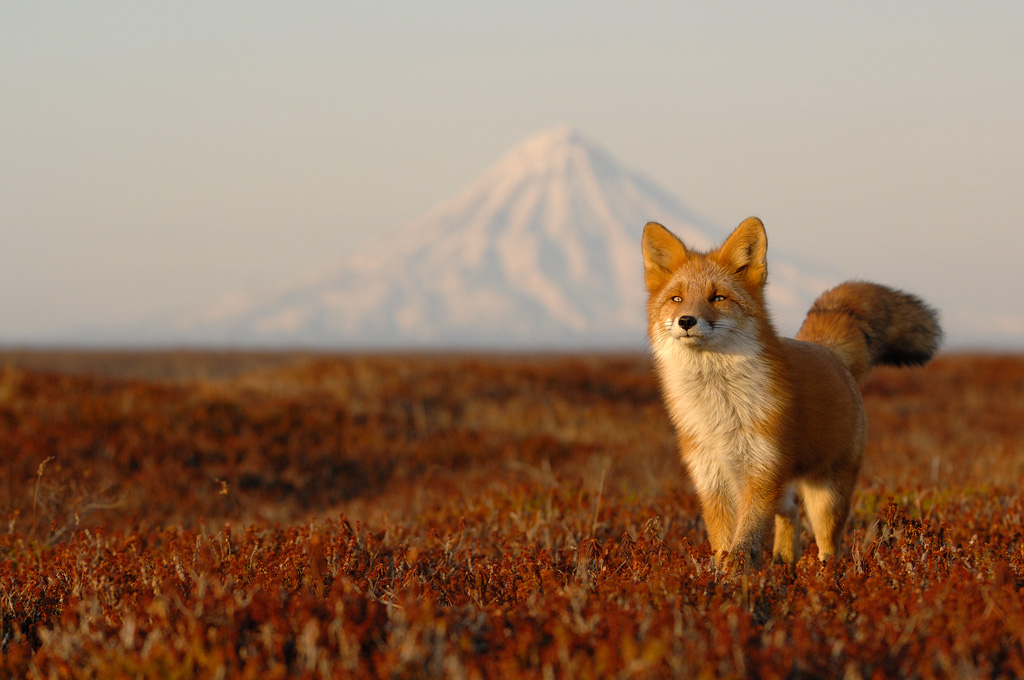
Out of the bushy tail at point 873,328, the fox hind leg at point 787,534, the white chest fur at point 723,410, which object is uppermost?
the bushy tail at point 873,328

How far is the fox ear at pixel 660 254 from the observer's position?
548cm

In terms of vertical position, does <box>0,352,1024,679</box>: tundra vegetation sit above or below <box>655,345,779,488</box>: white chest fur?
below

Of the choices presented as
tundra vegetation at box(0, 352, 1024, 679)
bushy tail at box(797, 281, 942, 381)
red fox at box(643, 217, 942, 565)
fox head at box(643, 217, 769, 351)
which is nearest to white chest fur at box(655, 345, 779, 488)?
red fox at box(643, 217, 942, 565)

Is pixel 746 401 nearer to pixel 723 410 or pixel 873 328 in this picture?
pixel 723 410

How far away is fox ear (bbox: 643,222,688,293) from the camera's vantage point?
5.48 metres

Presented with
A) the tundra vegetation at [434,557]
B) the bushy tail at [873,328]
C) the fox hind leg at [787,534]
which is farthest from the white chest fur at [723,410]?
the bushy tail at [873,328]

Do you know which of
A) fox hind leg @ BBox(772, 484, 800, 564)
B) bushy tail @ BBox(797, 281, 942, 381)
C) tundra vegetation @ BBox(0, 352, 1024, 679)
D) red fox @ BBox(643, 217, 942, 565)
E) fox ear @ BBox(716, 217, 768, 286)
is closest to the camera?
tundra vegetation @ BBox(0, 352, 1024, 679)

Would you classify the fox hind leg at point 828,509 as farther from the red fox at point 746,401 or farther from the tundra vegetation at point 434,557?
the tundra vegetation at point 434,557

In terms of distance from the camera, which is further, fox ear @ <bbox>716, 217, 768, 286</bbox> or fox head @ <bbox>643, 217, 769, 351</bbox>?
fox ear @ <bbox>716, 217, 768, 286</bbox>

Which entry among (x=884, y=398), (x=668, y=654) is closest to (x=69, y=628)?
(x=668, y=654)

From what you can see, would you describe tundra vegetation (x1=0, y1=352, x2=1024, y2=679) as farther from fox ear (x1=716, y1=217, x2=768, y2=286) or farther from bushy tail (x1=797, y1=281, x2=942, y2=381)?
fox ear (x1=716, y1=217, x2=768, y2=286)

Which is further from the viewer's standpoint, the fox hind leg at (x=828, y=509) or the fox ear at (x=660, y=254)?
the fox ear at (x=660, y=254)

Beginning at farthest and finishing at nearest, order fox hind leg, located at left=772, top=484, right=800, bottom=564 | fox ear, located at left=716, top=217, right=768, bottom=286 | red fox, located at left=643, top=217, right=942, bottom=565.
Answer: fox hind leg, located at left=772, top=484, right=800, bottom=564 → fox ear, located at left=716, top=217, right=768, bottom=286 → red fox, located at left=643, top=217, right=942, bottom=565

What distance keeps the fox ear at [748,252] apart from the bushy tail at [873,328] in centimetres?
119
